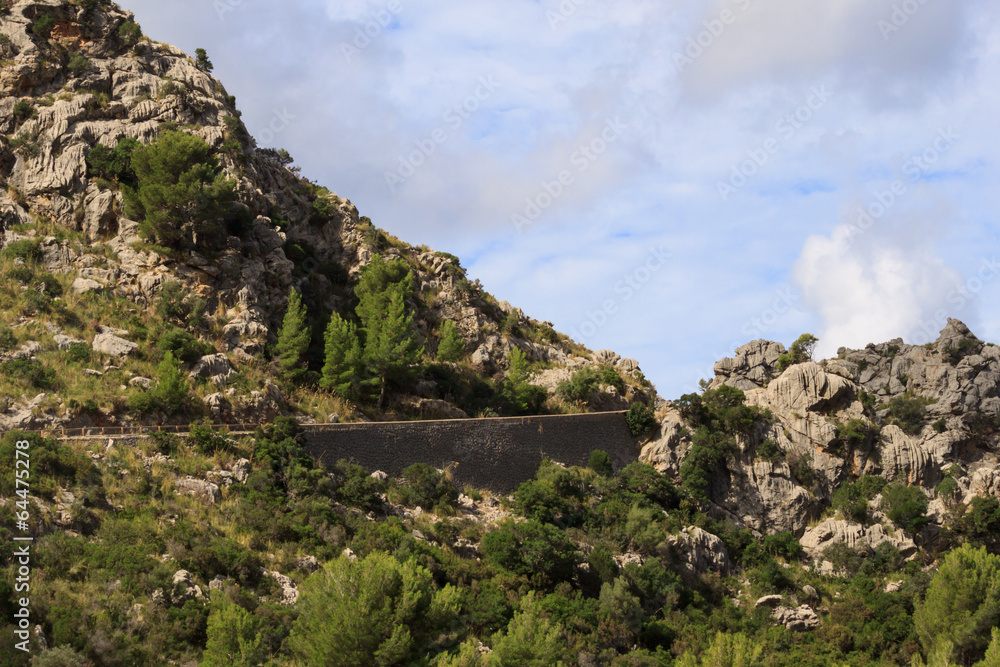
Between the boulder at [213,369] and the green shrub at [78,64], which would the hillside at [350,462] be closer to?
the boulder at [213,369]

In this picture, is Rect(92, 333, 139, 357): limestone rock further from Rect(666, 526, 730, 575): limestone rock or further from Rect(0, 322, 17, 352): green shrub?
Rect(666, 526, 730, 575): limestone rock

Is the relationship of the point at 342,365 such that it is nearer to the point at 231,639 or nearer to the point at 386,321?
the point at 386,321

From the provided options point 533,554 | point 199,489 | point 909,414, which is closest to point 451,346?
point 533,554

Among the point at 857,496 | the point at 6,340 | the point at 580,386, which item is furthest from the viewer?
the point at 580,386

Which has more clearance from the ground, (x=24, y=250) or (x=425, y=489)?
(x=24, y=250)

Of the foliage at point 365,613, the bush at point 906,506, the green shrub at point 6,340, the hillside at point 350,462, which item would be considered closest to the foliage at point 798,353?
the hillside at point 350,462

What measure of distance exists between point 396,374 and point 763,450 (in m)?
20.9

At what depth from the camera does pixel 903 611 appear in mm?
43000

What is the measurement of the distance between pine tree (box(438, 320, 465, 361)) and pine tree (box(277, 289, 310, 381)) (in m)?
9.21

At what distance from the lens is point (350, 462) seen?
44.4 metres

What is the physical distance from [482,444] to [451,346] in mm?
10176

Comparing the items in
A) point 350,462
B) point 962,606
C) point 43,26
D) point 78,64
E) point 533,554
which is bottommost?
point 962,606

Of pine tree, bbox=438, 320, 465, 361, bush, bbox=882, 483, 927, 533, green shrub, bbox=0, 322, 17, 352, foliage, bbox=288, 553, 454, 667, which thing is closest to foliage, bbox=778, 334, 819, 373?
bush, bbox=882, 483, 927, 533

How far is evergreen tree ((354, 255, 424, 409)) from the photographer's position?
50406 millimetres
